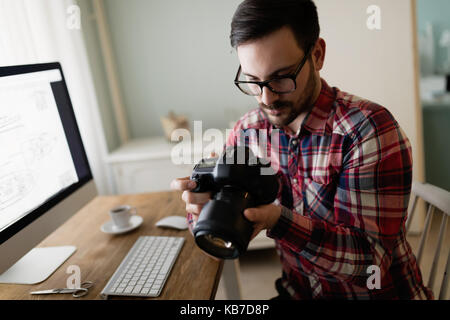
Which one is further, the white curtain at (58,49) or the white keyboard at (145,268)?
the white curtain at (58,49)

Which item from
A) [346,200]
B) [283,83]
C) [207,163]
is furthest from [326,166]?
[207,163]

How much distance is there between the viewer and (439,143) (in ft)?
6.49

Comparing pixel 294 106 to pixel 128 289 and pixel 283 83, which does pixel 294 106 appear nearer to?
pixel 283 83

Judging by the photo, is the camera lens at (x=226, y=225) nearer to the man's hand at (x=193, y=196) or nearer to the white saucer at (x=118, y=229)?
the man's hand at (x=193, y=196)

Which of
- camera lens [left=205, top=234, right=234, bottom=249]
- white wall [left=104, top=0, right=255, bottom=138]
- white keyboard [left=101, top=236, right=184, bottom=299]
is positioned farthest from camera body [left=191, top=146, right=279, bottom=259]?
white wall [left=104, top=0, right=255, bottom=138]

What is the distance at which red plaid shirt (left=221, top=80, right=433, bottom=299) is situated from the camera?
28.0 inches

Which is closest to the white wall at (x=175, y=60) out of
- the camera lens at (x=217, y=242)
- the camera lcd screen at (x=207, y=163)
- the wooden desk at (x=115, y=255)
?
the wooden desk at (x=115, y=255)

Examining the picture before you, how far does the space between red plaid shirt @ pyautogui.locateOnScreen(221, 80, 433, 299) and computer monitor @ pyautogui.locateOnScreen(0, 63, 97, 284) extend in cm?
55

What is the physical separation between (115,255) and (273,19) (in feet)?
2.24

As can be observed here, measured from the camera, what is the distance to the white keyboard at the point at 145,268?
0.71 m

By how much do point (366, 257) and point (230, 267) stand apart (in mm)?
550

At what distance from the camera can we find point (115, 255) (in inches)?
33.8

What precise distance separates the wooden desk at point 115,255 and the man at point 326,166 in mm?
123

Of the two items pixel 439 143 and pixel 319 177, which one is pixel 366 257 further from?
pixel 439 143
